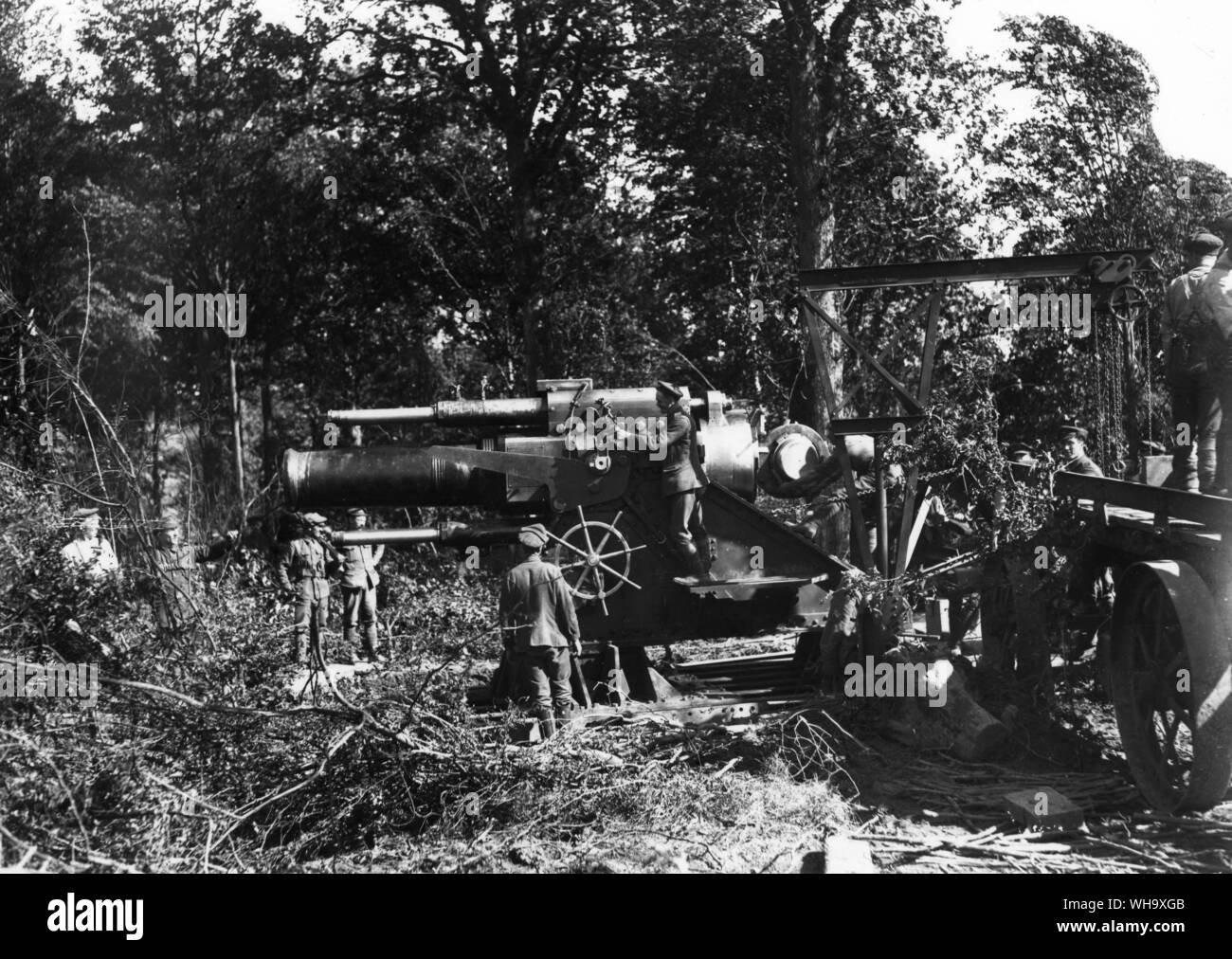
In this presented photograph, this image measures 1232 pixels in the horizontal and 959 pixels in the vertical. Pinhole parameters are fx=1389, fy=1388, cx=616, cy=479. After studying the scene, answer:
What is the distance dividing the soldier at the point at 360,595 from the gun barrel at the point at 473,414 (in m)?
3.05

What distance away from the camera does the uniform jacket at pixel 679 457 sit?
10.1m

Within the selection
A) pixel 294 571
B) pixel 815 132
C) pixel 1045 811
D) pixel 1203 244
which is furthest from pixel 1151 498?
pixel 815 132

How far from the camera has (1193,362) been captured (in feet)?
25.5

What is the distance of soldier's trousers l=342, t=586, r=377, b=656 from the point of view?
13633 mm

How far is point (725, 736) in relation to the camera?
8.64 metres

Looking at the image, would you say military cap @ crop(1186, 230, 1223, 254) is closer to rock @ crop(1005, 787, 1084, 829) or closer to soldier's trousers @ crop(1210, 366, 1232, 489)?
soldier's trousers @ crop(1210, 366, 1232, 489)

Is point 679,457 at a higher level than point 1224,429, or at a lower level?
lower

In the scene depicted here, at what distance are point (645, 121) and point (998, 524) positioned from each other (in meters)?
15.2

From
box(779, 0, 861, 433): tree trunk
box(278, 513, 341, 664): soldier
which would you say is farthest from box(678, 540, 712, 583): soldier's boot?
box(779, 0, 861, 433): tree trunk

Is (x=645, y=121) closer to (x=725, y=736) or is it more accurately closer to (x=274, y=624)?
(x=274, y=624)

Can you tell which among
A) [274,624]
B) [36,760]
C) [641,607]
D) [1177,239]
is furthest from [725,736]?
[1177,239]

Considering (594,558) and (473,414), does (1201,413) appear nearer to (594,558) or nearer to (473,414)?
(594,558)

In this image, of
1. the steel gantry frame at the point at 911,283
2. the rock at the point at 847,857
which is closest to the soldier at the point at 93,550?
the steel gantry frame at the point at 911,283

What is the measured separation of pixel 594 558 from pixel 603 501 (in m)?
0.43
